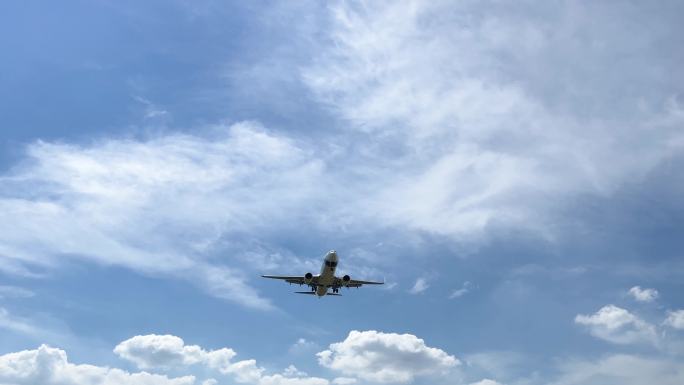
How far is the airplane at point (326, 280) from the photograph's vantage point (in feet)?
424

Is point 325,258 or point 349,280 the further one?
point 349,280

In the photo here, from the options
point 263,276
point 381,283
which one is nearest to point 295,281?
point 263,276

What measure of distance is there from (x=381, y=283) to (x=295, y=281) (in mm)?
17253

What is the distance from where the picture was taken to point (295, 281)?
460ft

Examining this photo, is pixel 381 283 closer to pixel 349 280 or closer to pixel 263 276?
pixel 349 280

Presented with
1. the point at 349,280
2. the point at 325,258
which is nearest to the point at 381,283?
the point at 349,280

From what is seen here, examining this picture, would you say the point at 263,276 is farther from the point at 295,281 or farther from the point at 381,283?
the point at 381,283

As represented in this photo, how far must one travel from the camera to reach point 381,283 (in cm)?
14512

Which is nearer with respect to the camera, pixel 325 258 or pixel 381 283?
pixel 325 258

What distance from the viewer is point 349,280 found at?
13875 centimetres

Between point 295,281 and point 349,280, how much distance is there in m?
10.3

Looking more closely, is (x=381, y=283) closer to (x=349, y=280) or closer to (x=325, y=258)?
(x=349, y=280)

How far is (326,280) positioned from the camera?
134250mm

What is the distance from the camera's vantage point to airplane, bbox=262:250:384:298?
129 meters
